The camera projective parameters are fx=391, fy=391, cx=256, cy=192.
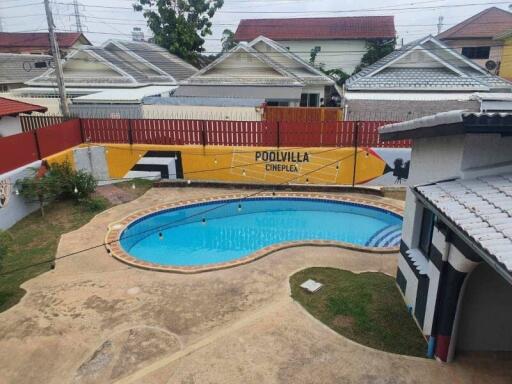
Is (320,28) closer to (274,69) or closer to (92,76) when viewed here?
(274,69)

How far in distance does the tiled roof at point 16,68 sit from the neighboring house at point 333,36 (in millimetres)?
25300

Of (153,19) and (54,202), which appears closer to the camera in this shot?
(54,202)

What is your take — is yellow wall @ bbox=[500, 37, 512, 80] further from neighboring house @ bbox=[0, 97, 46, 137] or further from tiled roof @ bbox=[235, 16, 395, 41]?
neighboring house @ bbox=[0, 97, 46, 137]

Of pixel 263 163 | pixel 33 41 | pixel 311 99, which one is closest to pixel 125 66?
pixel 311 99

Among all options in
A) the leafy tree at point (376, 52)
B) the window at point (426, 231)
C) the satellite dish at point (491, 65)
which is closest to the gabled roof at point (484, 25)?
the satellite dish at point (491, 65)

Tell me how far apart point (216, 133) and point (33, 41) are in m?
49.7

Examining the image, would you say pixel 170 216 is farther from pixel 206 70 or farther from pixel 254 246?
pixel 206 70

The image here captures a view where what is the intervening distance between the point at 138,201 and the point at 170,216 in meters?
1.75

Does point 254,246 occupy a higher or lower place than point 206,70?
lower

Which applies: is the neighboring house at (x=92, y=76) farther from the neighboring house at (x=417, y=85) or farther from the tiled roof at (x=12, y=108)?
the neighboring house at (x=417, y=85)

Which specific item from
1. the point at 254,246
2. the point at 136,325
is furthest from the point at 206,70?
the point at 136,325

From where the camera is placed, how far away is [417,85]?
23422 millimetres

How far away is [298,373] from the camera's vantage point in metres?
6.59

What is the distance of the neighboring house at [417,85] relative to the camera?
64.7 ft
